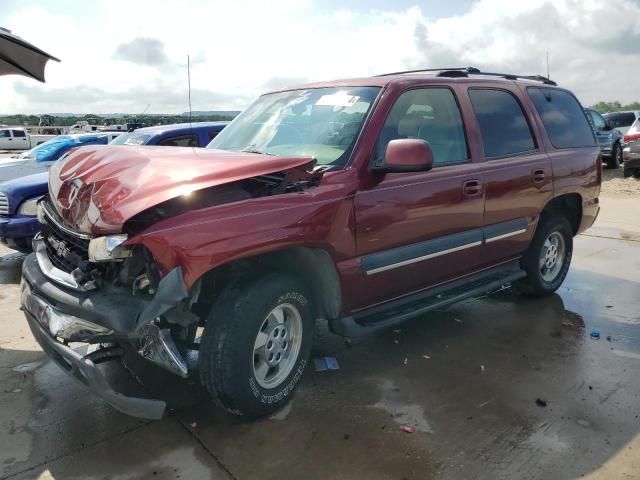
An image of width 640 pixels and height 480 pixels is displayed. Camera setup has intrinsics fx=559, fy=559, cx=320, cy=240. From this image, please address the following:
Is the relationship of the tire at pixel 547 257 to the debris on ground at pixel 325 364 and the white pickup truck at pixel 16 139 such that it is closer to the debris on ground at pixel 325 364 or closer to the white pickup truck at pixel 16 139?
the debris on ground at pixel 325 364

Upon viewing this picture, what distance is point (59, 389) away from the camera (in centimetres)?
364

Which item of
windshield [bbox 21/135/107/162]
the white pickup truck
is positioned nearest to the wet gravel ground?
windshield [bbox 21/135/107/162]

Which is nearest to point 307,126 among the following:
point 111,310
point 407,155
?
point 407,155

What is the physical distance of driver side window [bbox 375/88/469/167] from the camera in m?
3.77

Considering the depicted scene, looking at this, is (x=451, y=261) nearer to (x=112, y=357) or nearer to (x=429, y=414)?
(x=429, y=414)

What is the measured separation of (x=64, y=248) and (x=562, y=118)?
4.50 metres

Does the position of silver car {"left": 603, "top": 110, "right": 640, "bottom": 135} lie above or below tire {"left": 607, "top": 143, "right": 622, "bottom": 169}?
above

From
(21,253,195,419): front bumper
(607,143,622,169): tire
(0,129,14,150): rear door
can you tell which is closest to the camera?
(21,253,195,419): front bumper

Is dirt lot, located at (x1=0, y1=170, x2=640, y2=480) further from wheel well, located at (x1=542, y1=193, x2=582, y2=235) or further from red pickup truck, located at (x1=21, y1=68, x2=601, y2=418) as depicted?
wheel well, located at (x1=542, y1=193, x2=582, y2=235)

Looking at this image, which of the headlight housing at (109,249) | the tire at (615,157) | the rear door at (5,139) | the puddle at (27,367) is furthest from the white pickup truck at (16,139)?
the headlight housing at (109,249)

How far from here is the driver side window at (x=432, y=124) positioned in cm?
377

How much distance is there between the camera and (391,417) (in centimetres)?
329

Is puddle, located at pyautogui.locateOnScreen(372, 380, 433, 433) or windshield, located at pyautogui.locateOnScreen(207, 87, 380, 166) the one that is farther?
windshield, located at pyautogui.locateOnScreen(207, 87, 380, 166)

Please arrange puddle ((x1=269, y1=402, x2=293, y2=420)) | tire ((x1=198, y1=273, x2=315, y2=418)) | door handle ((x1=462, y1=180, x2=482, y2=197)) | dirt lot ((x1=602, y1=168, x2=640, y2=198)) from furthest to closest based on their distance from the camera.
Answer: dirt lot ((x1=602, y1=168, x2=640, y2=198)) < door handle ((x1=462, y1=180, x2=482, y2=197)) < puddle ((x1=269, y1=402, x2=293, y2=420)) < tire ((x1=198, y1=273, x2=315, y2=418))
